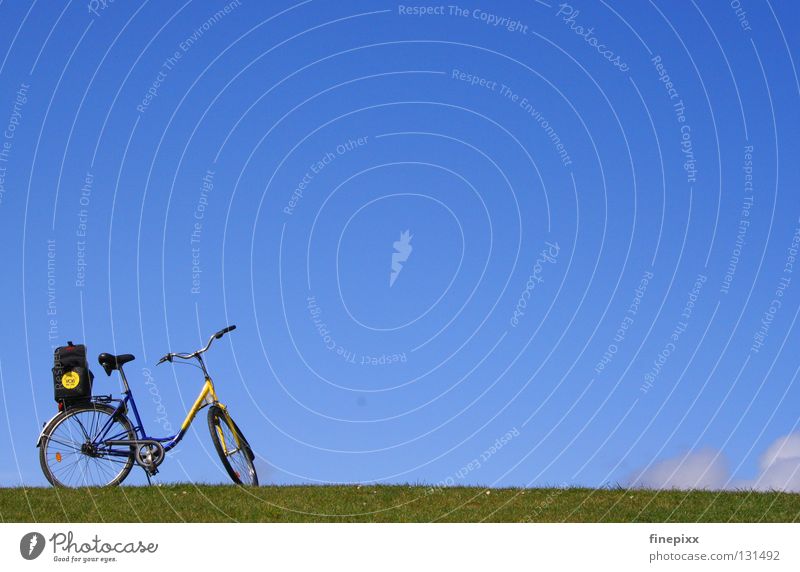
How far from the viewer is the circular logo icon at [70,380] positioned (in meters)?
15.5

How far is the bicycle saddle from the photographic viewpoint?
1545 centimetres

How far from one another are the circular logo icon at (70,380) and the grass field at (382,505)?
1.53m

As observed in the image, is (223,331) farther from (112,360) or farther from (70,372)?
(70,372)

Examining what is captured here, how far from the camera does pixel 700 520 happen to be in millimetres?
14680
